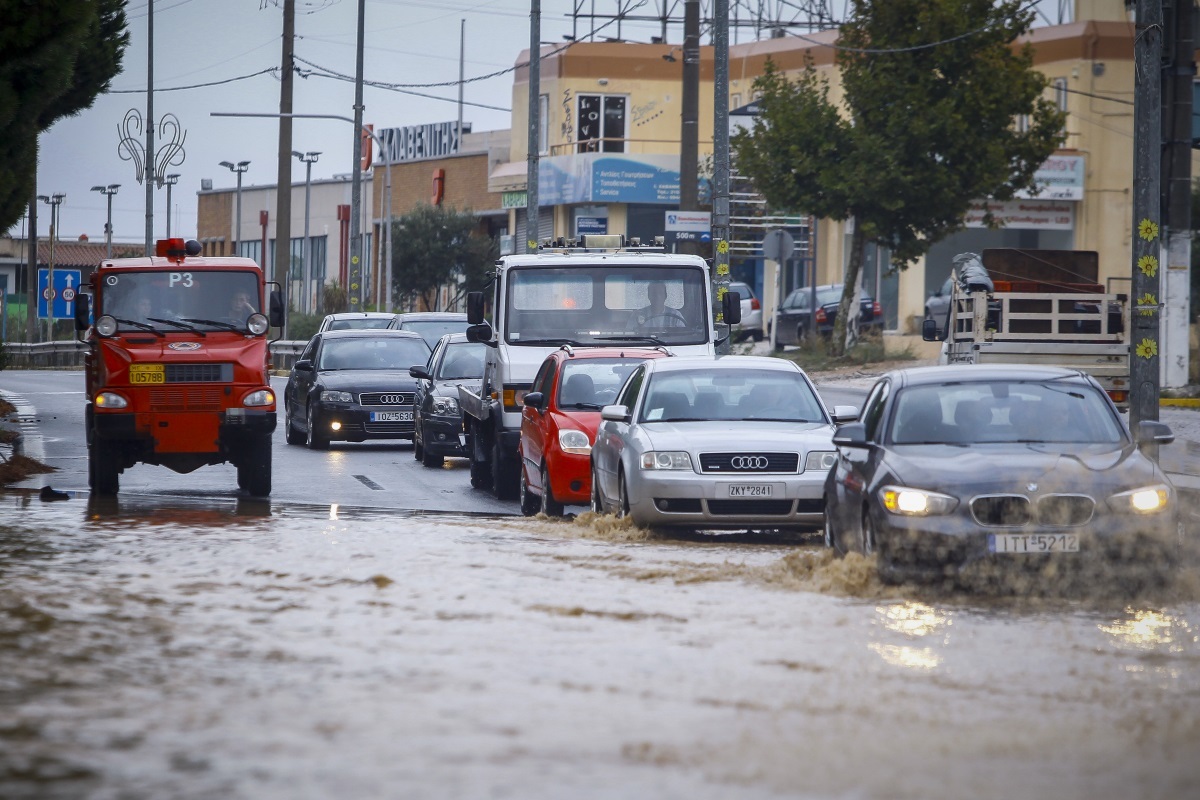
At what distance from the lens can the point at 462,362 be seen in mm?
23625

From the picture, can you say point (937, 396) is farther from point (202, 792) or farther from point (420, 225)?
point (420, 225)

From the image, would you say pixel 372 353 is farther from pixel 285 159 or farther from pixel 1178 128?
pixel 285 159

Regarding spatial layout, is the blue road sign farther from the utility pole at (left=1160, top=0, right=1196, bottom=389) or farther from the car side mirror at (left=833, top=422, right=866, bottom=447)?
the car side mirror at (left=833, top=422, right=866, bottom=447)

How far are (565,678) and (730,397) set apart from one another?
7.21m

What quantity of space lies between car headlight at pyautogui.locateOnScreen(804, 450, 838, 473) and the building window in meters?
48.0

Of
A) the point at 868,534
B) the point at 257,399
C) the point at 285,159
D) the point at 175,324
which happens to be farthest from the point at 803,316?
the point at 868,534

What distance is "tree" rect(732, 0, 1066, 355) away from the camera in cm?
3809

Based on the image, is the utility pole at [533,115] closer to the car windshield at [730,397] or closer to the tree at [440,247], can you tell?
the car windshield at [730,397]

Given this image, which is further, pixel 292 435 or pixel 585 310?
pixel 292 435

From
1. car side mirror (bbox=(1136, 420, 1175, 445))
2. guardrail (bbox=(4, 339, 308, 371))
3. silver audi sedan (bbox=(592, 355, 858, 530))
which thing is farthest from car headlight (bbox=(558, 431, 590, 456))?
guardrail (bbox=(4, 339, 308, 371))

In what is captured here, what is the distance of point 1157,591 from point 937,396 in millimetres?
1910

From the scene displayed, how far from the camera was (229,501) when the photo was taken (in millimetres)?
17328

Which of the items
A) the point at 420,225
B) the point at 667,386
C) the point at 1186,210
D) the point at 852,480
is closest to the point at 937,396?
the point at 852,480

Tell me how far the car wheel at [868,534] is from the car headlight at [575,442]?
17.3 ft
